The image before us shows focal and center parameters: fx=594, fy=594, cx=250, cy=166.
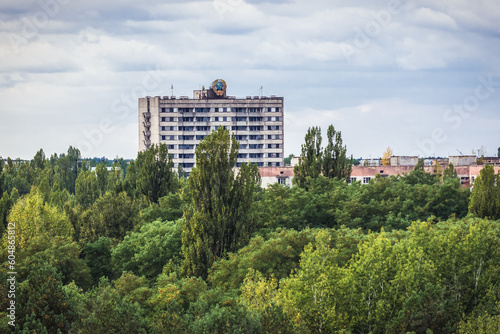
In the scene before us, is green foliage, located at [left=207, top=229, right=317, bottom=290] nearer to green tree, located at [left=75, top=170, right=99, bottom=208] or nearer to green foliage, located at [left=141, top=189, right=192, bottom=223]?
green foliage, located at [left=141, top=189, right=192, bottom=223]

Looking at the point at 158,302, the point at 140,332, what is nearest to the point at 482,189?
the point at 158,302

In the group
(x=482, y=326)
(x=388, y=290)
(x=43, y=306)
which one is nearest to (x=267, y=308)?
(x=388, y=290)

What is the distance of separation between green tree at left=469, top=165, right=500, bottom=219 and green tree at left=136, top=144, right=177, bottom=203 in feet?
96.6

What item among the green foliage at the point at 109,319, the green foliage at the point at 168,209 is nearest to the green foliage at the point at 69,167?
the green foliage at the point at 168,209

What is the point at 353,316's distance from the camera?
26344 mm

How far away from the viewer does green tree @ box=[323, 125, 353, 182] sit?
56.1 meters

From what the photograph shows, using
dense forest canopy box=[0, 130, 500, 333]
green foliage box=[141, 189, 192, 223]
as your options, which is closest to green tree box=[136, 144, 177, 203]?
dense forest canopy box=[0, 130, 500, 333]

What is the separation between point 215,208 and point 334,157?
72.1 ft

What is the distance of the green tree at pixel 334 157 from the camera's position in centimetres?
5609

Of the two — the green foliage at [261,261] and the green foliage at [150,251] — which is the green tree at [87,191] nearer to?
the green foliage at [150,251]

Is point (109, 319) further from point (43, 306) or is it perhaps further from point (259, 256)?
point (259, 256)

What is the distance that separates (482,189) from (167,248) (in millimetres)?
24132

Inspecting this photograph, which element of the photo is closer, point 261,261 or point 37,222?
point 261,261

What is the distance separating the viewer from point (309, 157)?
183 ft
